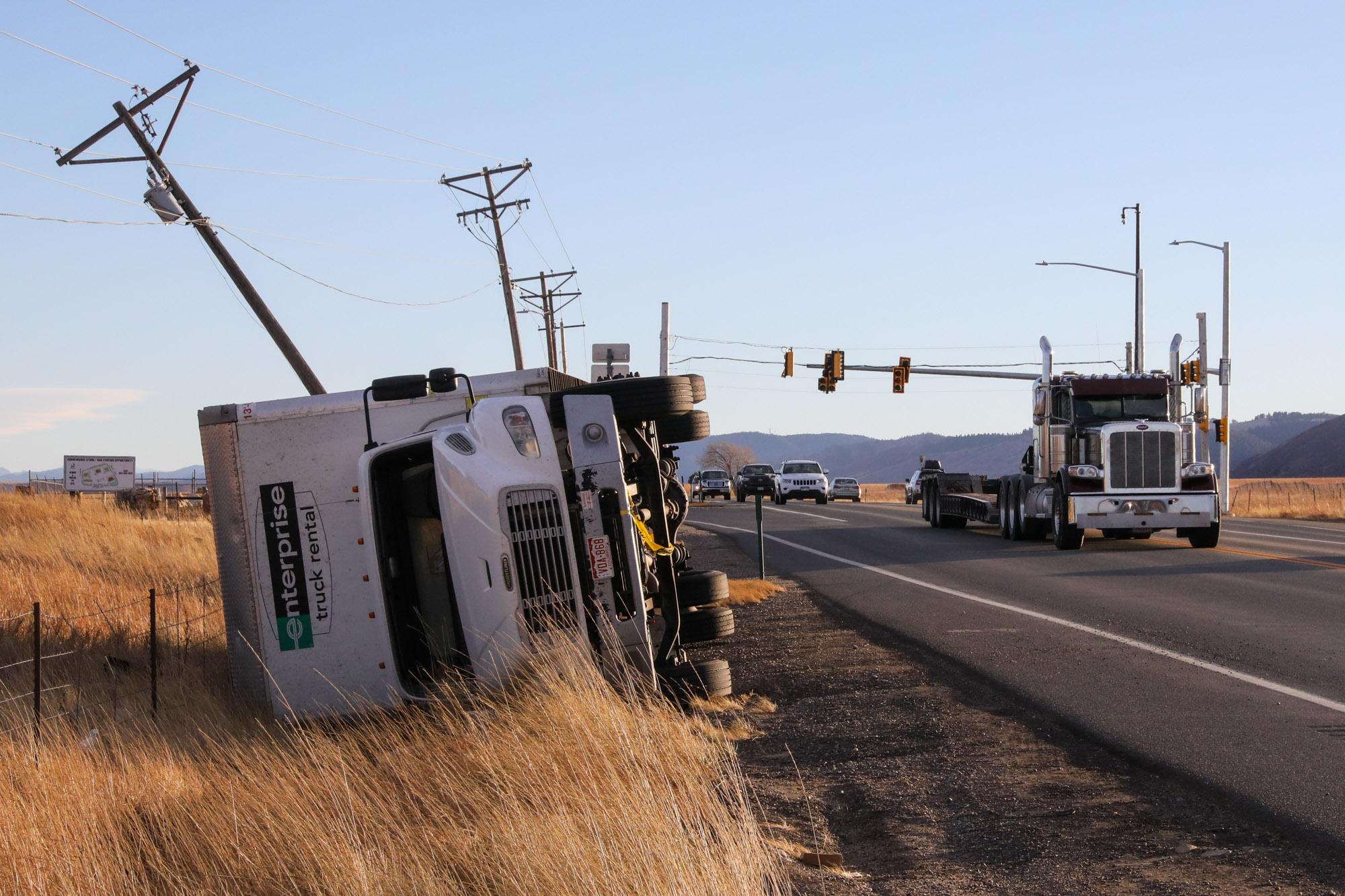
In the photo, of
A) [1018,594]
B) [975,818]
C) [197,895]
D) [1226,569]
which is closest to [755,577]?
[1018,594]

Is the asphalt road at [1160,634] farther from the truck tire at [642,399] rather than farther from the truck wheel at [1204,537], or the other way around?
the truck tire at [642,399]

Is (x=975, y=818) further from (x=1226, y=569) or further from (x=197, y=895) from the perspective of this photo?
(x=1226, y=569)

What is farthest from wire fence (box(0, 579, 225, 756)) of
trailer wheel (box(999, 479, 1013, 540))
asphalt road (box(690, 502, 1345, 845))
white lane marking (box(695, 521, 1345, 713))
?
trailer wheel (box(999, 479, 1013, 540))

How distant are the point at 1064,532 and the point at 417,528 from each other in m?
15.7

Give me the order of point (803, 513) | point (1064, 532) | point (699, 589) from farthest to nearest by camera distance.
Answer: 1. point (803, 513)
2. point (1064, 532)
3. point (699, 589)

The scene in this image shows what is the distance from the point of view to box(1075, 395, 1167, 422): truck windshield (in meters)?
23.4

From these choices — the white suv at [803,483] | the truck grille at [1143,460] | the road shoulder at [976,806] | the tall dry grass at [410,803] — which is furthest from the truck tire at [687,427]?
the white suv at [803,483]

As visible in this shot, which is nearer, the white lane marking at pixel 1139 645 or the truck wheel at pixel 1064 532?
the white lane marking at pixel 1139 645

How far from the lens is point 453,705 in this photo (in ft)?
26.6

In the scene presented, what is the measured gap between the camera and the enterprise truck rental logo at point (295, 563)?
9391mm

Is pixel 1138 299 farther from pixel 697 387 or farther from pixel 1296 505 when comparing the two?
pixel 697 387

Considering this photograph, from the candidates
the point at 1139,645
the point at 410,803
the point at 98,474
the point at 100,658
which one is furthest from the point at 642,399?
the point at 98,474

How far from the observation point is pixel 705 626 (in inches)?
419

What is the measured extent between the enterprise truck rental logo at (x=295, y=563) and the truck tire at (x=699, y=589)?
2.83m
